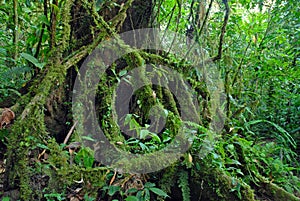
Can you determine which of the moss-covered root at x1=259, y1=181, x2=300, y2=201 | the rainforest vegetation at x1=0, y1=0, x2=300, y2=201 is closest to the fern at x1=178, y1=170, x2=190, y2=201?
the rainforest vegetation at x1=0, y1=0, x2=300, y2=201

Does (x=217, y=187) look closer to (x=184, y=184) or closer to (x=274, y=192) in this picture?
(x=184, y=184)

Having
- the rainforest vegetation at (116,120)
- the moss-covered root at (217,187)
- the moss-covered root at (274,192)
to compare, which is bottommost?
the moss-covered root at (274,192)

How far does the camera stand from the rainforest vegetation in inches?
58.6

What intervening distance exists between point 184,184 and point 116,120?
0.77 m

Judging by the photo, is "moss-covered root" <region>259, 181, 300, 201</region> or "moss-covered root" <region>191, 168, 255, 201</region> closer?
"moss-covered root" <region>191, 168, 255, 201</region>

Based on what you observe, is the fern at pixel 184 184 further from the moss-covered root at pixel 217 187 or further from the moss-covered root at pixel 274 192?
the moss-covered root at pixel 274 192

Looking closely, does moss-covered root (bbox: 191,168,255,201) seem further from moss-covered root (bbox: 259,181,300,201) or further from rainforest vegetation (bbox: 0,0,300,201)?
moss-covered root (bbox: 259,181,300,201)

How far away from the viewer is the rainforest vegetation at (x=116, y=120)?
58.6 inches

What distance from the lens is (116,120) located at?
6.75ft

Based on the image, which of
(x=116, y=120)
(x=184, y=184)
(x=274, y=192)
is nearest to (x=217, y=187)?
(x=184, y=184)

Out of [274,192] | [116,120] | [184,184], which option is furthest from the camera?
[116,120]

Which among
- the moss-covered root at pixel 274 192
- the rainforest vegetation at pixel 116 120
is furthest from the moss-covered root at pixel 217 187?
the moss-covered root at pixel 274 192

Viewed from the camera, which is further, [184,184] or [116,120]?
[116,120]

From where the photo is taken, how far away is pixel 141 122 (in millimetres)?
2199
